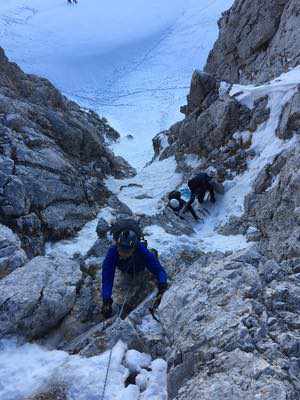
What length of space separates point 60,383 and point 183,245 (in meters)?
6.35

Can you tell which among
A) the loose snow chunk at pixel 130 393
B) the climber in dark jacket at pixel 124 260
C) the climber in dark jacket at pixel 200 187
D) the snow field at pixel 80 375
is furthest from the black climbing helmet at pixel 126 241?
the climber in dark jacket at pixel 200 187

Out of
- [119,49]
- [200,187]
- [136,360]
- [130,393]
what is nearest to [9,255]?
[136,360]

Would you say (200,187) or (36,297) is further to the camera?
(200,187)

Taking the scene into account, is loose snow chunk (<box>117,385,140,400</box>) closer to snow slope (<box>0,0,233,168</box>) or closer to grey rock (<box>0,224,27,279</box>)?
grey rock (<box>0,224,27,279</box>)

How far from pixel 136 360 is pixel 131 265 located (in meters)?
2.83

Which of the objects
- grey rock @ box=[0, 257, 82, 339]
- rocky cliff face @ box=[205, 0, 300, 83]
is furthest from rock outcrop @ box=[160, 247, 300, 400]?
rocky cliff face @ box=[205, 0, 300, 83]

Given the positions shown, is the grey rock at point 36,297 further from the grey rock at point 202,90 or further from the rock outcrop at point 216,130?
the grey rock at point 202,90

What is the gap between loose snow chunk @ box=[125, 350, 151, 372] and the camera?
717cm

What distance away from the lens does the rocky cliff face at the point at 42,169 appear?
13.5 meters

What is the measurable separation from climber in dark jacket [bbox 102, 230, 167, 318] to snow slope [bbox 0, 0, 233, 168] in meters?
40.3

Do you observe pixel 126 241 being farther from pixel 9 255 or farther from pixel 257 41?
pixel 257 41

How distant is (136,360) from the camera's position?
7.30m

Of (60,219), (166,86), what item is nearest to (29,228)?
(60,219)

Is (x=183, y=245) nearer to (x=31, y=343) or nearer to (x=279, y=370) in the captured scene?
(x=31, y=343)
